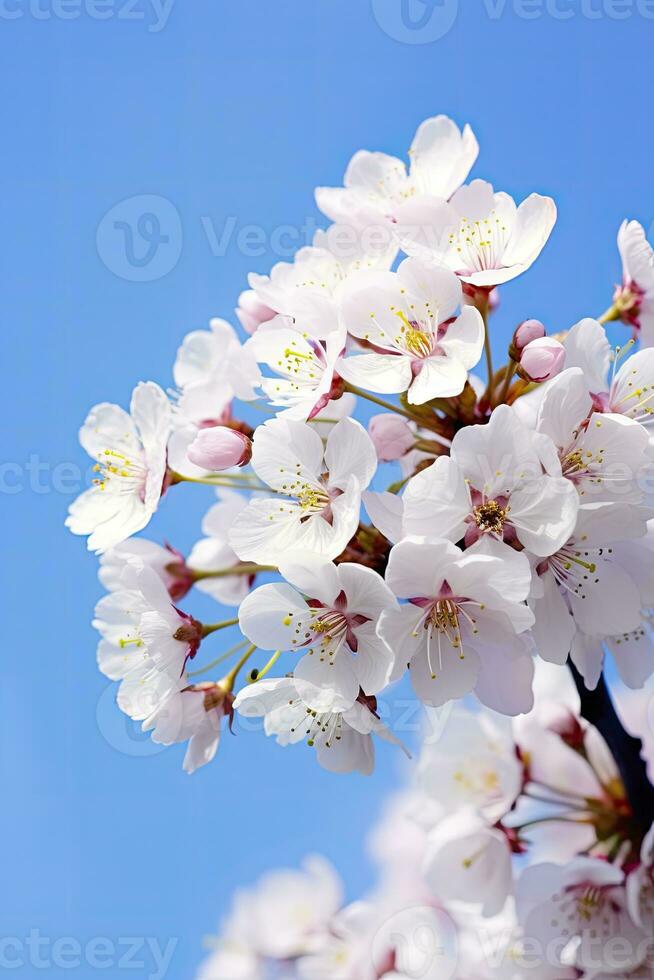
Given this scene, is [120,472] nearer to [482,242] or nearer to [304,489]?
[304,489]

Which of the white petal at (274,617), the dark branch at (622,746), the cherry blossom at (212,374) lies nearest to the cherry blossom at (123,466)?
the cherry blossom at (212,374)

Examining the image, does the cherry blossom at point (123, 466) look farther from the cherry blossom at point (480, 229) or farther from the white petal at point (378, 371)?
the cherry blossom at point (480, 229)

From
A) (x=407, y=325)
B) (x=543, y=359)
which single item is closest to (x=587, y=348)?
(x=543, y=359)

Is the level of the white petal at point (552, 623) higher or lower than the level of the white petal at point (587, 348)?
lower

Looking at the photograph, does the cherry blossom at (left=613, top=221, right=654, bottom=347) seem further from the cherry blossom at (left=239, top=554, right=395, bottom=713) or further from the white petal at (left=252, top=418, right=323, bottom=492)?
the cherry blossom at (left=239, top=554, right=395, bottom=713)

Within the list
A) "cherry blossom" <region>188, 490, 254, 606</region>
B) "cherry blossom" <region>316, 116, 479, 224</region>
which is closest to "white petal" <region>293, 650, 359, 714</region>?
"cherry blossom" <region>188, 490, 254, 606</region>

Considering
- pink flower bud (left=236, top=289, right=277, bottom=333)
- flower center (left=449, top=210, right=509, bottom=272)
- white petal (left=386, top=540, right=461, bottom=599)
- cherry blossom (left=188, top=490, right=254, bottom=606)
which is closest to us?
white petal (left=386, top=540, right=461, bottom=599)
